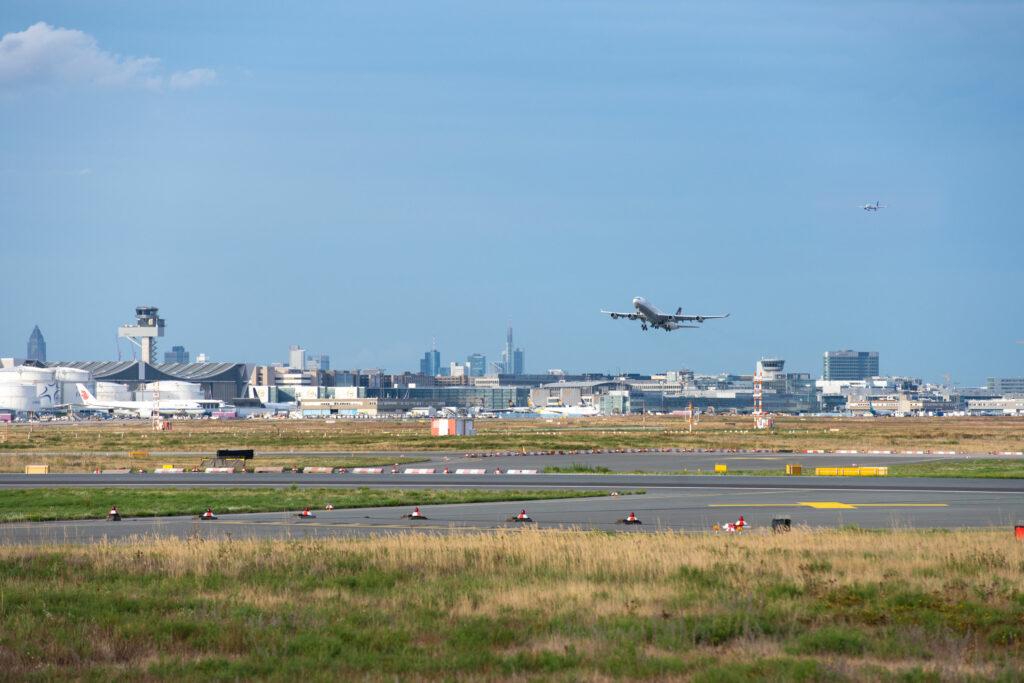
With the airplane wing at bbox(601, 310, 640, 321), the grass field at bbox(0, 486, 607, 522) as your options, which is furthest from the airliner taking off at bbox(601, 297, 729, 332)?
the grass field at bbox(0, 486, 607, 522)

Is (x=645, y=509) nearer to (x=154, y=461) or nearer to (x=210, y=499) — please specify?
(x=210, y=499)

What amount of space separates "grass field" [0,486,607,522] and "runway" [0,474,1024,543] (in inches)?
38.3

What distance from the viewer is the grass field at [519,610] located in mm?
13695

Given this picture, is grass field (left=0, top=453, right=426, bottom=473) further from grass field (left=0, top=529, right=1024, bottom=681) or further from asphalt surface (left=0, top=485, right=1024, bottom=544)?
grass field (left=0, top=529, right=1024, bottom=681)

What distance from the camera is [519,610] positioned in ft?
54.6

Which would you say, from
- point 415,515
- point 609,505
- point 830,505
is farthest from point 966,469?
point 415,515

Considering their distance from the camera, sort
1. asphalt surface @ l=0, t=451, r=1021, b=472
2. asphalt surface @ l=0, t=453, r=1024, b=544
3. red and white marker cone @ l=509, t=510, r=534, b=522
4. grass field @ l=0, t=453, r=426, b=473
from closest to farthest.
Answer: asphalt surface @ l=0, t=453, r=1024, b=544, red and white marker cone @ l=509, t=510, r=534, b=522, asphalt surface @ l=0, t=451, r=1021, b=472, grass field @ l=0, t=453, r=426, b=473

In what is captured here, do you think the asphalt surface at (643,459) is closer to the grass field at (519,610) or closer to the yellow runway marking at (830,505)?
the yellow runway marking at (830,505)

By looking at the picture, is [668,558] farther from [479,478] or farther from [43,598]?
[479,478]

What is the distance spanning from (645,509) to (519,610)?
58.8 ft

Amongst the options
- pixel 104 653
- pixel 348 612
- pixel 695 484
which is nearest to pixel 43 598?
pixel 104 653

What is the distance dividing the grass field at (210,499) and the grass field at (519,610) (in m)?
11.2

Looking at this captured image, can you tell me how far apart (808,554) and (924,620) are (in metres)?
5.43

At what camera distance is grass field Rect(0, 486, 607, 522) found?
34.1 metres
